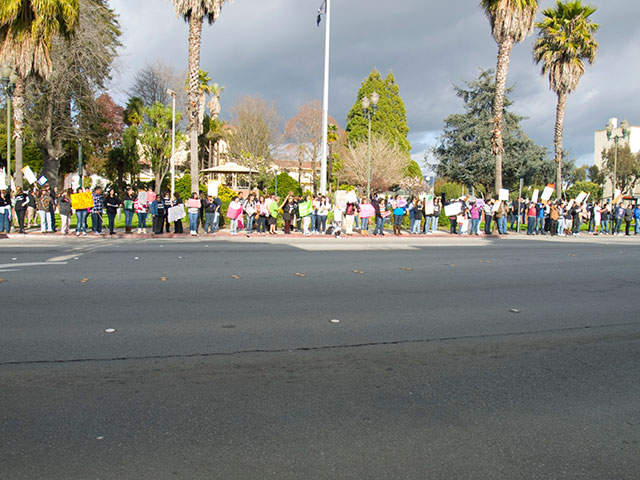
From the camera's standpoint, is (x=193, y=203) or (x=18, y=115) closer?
(x=193, y=203)

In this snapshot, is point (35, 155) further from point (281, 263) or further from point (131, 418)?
point (131, 418)

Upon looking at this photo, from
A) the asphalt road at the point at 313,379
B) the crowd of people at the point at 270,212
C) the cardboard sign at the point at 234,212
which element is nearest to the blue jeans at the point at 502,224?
the crowd of people at the point at 270,212

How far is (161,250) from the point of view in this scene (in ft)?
47.0

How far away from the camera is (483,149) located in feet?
143

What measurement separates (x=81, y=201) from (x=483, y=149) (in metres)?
33.1

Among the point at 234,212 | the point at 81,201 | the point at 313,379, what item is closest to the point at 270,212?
the point at 234,212

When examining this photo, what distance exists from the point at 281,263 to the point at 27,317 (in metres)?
5.96

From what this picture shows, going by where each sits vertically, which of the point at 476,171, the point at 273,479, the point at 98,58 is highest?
the point at 98,58

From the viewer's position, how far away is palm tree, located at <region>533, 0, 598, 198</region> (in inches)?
1179

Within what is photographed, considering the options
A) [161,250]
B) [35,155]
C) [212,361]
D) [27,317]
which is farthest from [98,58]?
[212,361]

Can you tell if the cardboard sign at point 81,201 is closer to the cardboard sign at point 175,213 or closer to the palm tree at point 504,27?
the cardboard sign at point 175,213

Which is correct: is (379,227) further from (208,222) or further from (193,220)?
(193,220)

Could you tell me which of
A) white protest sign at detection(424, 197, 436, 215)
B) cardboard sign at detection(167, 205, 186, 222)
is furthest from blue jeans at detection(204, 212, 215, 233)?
white protest sign at detection(424, 197, 436, 215)

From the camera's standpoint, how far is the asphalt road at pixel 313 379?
3.32 m
